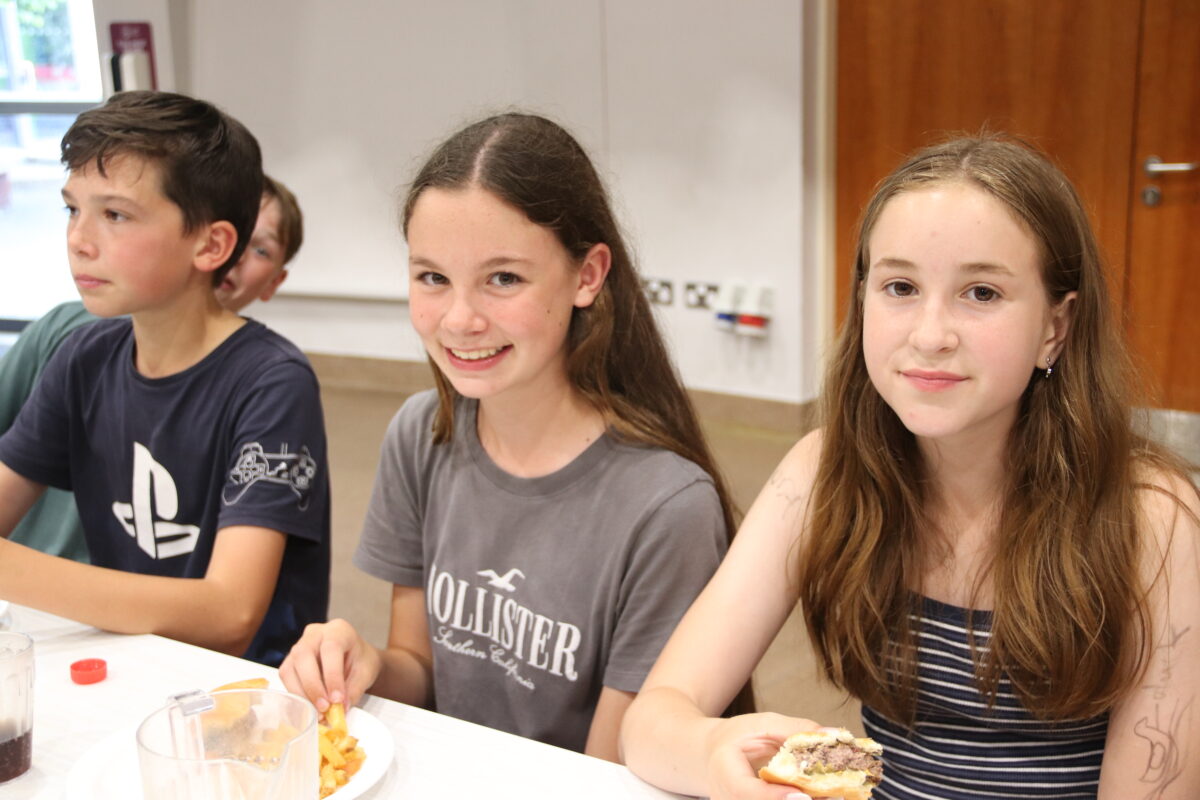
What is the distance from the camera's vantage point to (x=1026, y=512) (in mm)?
1200

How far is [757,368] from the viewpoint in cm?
472

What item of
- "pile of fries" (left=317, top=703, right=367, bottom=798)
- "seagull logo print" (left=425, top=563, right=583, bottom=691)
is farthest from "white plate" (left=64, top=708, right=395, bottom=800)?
"seagull logo print" (left=425, top=563, right=583, bottom=691)

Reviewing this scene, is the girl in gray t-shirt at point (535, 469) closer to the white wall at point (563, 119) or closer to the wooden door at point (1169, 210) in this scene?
the white wall at point (563, 119)

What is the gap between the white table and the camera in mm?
1049

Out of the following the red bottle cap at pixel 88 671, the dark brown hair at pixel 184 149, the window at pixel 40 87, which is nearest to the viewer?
the red bottle cap at pixel 88 671

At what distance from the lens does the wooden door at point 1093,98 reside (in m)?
3.78

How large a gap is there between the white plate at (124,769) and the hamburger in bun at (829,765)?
0.36 m

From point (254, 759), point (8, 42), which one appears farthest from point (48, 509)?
point (8, 42)

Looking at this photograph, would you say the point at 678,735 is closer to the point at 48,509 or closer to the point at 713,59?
the point at 48,509

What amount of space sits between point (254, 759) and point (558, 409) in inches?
25.7

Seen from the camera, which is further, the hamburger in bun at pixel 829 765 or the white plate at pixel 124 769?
the white plate at pixel 124 769

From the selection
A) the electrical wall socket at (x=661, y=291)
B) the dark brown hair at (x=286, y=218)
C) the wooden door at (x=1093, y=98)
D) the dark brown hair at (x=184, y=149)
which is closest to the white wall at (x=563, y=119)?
the electrical wall socket at (x=661, y=291)

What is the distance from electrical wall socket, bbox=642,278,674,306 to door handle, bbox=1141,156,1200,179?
1.86 meters

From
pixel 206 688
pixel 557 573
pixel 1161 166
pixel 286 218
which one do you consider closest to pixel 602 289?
pixel 557 573
